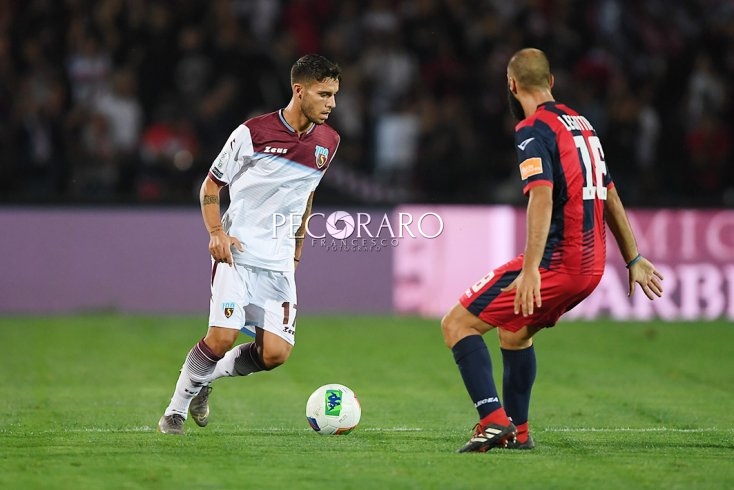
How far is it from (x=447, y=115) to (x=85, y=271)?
5.10m

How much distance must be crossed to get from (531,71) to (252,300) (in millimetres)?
2213

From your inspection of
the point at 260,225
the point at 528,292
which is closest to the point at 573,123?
the point at 528,292

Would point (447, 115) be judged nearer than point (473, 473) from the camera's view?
No

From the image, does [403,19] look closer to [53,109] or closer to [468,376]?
[53,109]

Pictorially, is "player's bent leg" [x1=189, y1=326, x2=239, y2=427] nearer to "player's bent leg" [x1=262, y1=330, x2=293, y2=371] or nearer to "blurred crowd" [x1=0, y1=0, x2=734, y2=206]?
"player's bent leg" [x1=262, y1=330, x2=293, y2=371]

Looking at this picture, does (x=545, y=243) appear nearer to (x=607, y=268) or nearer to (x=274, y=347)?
(x=274, y=347)

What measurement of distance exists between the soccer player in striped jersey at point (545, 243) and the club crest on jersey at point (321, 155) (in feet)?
4.36

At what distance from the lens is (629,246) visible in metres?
7.65

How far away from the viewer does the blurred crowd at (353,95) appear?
16.4 metres

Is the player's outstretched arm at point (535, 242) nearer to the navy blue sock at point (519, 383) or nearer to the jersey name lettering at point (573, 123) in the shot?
the jersey name lettering at point (573, 123)

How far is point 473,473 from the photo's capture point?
6664 millimetres

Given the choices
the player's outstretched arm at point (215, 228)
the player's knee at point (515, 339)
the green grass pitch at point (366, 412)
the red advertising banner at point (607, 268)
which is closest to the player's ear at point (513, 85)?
the player's knee at point (515, 339)

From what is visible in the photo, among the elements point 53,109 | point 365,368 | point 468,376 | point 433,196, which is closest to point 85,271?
point 53,109

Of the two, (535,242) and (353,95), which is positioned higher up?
(353,95)
